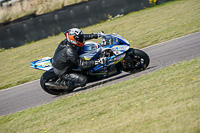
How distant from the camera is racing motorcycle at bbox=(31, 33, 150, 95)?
6.68 m

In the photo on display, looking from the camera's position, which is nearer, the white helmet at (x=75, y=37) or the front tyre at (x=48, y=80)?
the white helmet at (x=75, y=37)

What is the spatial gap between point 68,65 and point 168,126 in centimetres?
374

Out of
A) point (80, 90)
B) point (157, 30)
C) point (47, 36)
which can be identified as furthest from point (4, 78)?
point (157, 30)

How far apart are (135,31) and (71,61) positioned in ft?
22.4

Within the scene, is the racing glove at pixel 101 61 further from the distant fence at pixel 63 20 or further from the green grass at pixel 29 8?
the green grass at pixel 29 8

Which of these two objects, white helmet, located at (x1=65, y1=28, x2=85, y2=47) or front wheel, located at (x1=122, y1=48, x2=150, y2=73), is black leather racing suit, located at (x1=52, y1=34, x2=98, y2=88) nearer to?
white helmet, located at (x1=65, y1=28, x2=85, y2=47)

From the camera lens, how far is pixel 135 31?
12648 millimetres

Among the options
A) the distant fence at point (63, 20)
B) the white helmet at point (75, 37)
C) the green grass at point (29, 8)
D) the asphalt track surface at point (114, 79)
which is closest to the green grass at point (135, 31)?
the distant fence at point (63, 20)

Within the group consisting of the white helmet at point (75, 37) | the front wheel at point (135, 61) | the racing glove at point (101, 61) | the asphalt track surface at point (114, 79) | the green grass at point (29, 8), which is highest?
the green grass at point (29, 8)

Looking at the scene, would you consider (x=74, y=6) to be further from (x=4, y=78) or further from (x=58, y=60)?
(x=58, y=60)

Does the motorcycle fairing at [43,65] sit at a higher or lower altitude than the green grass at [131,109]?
higher

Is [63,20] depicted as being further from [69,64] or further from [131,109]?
[131,109]

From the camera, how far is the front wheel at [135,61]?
666cm

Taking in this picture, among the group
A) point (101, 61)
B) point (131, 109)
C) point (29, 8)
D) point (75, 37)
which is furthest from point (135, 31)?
point (131, 109)
